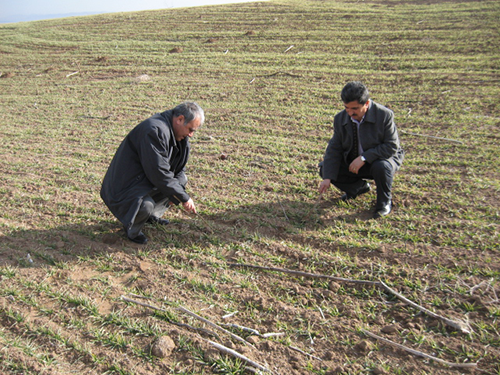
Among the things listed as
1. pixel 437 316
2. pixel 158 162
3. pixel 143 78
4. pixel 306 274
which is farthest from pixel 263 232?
pixel 143 78

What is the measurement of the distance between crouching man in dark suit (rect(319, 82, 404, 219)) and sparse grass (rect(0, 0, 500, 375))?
36 cm

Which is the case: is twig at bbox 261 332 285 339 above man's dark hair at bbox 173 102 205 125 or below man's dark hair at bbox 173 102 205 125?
below

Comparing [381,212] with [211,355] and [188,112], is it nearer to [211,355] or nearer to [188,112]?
[188,112]

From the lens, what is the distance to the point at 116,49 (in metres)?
15.4

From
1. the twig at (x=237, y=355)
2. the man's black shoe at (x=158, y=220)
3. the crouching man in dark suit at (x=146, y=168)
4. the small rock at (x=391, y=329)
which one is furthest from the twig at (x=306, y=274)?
Result: the man's black shoe at (x=158, y=220)

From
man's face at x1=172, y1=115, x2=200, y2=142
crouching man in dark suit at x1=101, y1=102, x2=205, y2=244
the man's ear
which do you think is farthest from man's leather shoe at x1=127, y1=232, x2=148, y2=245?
the man's ear

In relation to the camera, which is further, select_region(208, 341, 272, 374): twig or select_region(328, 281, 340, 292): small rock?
select_region(328, 281, 340, 292): small rock

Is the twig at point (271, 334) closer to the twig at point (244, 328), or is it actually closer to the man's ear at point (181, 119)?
the twig at point (244, 328)

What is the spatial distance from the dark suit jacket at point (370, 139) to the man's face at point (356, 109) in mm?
88

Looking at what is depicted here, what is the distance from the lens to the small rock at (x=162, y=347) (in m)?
2.60

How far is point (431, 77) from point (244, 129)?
5.00 meters

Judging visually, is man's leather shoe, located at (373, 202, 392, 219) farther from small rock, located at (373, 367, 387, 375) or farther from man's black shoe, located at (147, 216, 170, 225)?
man's black shoe, located at (147, 216, 170, 225)

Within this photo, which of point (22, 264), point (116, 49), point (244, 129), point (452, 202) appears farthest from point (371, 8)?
point (22, 264)

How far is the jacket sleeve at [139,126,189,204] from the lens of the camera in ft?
11.9
